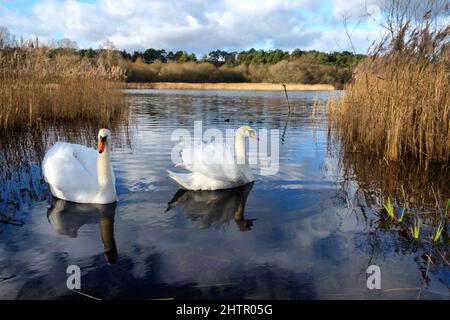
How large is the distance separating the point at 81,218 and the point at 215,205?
1663 mm

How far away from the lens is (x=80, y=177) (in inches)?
194

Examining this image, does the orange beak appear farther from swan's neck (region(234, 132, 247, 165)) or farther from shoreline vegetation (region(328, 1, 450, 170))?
shoreline vegetation (region(328, 1, 450, 170))

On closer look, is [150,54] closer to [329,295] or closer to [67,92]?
[67,92]

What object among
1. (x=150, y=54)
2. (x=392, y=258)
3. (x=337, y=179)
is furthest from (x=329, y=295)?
(x=150, y=54)

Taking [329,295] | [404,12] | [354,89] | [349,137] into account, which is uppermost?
[404,12]

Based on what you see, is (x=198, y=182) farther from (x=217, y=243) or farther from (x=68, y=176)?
(x=217, y=243)

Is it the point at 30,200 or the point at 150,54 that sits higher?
the point at 150,54

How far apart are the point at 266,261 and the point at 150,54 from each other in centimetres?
9379

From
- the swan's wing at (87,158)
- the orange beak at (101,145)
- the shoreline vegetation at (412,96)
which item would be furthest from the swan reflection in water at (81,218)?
the shoreline vegetation at (412,96)

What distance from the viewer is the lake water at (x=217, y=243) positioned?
3066 mm

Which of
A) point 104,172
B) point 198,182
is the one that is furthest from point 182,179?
point 104,172

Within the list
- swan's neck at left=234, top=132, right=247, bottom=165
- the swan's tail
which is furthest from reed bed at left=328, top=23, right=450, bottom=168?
the swan's tail

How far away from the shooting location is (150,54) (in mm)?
91875

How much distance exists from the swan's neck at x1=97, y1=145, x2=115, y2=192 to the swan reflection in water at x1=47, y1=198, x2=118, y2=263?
246 mm
